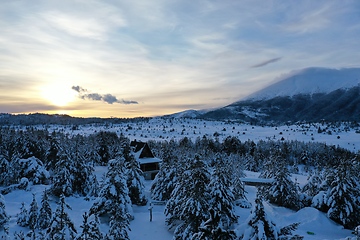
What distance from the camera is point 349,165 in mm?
26047

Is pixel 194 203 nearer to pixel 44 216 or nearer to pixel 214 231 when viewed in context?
pixel 214 231

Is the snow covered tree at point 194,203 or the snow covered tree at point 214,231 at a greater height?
the snow covered tree at point 214,231

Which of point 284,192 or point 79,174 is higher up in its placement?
point 79,174

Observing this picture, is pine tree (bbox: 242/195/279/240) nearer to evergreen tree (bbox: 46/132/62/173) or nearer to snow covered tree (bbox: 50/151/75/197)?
snow covered tree (bbox: 50/151/75/197)

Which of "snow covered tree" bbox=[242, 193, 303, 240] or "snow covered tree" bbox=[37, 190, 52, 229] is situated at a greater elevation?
"snow covered tree" bbox=[242, 193, 303, 240]

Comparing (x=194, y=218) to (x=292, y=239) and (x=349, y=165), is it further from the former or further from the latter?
(x=349, y=165)

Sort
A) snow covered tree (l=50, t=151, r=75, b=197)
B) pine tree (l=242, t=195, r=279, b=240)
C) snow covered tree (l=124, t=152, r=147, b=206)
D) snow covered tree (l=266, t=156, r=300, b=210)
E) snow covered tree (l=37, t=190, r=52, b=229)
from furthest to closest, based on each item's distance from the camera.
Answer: snow covered tree (l=50, t=151, r=75, b=197) < snow covered tree (l=266, t=156, r=300, b=210) < snow covered tree (l=124, t=152, r=147, b=206) < snow covered tree (l=37, t=190, r=52, b=229) < pine tree (l=242, t=195, r=279, b=240)

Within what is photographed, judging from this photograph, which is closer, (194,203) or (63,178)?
(194,203)

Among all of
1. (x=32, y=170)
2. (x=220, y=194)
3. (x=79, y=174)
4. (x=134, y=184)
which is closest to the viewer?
(x=220, y=194)

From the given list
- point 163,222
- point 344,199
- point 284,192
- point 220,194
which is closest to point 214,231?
point 220,194

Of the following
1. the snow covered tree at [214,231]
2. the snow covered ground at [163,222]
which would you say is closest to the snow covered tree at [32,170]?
the snow covered ground at [163,222]

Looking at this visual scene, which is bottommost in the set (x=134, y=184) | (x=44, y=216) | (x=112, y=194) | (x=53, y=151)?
(x=44, y=216)

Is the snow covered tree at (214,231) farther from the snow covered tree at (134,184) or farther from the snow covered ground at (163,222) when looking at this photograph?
the snow covered tree at (134,184)

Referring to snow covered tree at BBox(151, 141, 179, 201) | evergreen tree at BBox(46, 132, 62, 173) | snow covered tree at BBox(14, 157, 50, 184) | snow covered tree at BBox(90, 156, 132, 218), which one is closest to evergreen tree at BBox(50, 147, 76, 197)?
snow covered tree at BBox(14, 157, 50, 184)
